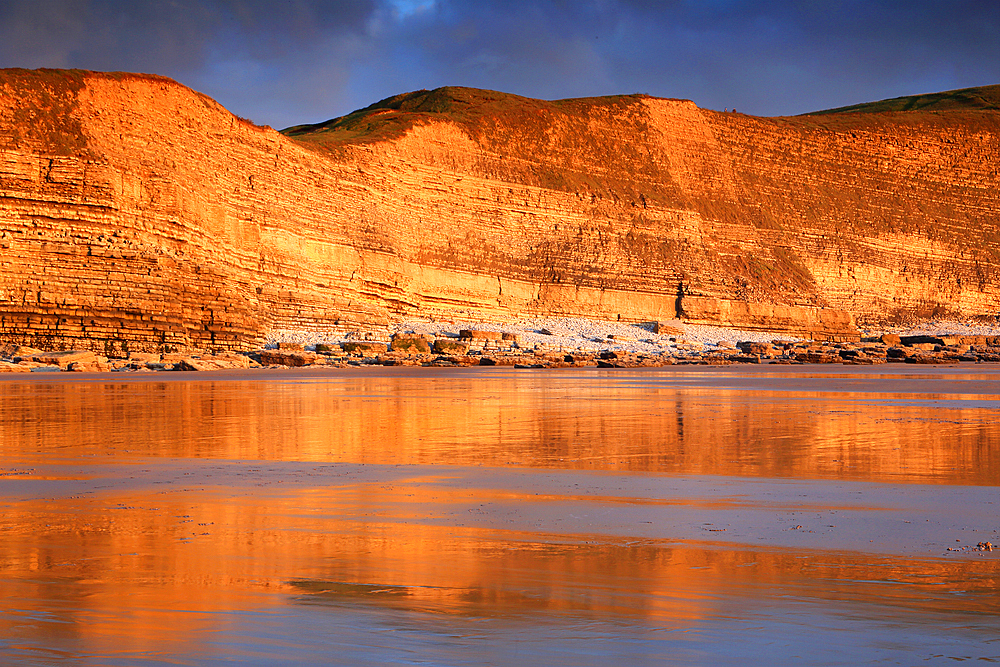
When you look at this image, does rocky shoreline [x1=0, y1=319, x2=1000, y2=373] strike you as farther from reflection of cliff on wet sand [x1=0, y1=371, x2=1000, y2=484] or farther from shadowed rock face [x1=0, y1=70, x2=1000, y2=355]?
reflection of cliff on wet sand [x1=0, y1=371, x2=1000, y2=484]

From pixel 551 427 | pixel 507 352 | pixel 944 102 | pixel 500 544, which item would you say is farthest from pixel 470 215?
pixel 944 102

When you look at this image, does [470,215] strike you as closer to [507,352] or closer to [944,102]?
[507,352]

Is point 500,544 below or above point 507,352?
below

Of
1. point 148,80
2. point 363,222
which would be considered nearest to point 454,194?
point 363,222

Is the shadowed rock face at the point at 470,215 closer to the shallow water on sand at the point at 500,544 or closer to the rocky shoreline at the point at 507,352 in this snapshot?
the rocky shoreline at the point at 507,352

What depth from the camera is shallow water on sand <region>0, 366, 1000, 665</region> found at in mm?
2736

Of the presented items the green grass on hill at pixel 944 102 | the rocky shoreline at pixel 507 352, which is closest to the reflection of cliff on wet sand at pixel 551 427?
the rocky shoreline at pixel 507 352

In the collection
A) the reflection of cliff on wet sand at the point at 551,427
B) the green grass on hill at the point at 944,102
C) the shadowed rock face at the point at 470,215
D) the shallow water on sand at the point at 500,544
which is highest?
the green grass on hill at the point at 944,102

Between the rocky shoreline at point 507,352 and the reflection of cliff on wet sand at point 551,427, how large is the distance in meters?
9.50

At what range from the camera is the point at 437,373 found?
25.4 m

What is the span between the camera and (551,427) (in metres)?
10.1

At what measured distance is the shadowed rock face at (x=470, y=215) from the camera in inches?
1151

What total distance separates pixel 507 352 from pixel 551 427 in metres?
24.6

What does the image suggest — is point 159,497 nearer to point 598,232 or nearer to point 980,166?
point 598,232
